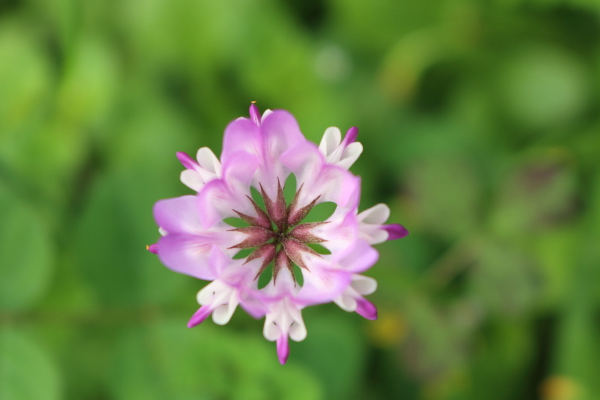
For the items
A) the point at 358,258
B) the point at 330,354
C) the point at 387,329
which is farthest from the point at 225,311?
the point at 387,329

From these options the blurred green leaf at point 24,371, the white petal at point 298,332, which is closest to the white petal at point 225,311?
the white petal at point 298,332

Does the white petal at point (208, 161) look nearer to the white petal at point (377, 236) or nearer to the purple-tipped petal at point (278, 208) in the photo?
the purple-tipped petal at point (278, 208)

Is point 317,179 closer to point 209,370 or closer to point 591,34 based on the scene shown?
point 209,370

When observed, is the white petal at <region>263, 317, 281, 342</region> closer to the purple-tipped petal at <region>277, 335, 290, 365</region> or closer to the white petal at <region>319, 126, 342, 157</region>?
the purple-tipped petal at <region>277, 335, 290, 365</region>

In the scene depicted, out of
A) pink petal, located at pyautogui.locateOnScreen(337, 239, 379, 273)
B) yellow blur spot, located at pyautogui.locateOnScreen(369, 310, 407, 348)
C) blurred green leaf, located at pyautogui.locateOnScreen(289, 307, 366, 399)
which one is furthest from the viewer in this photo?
yellow blur spot, located at pyautogui.locateOnScreen(369, 310, 407, 348)

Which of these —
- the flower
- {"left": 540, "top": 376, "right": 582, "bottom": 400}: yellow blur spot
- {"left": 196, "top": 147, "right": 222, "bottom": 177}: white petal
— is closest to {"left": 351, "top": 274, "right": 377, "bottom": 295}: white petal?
the flower

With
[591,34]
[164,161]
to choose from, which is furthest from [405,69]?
[164,161]
